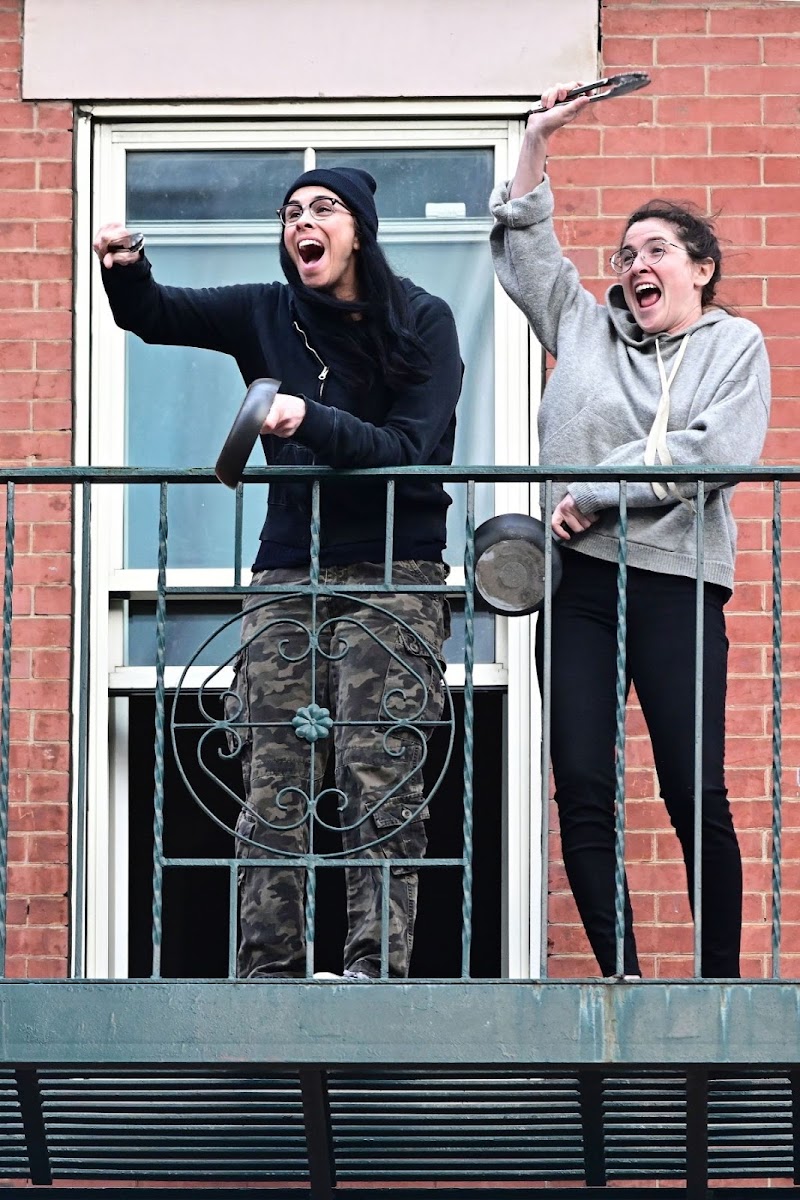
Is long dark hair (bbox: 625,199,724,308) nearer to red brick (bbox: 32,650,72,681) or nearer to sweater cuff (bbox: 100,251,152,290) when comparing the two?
sweater cuff (bbox: 100,251,152,290)

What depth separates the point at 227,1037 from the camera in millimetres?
4832

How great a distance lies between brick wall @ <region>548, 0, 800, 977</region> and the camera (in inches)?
246

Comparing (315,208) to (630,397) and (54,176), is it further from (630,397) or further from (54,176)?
(54,176)

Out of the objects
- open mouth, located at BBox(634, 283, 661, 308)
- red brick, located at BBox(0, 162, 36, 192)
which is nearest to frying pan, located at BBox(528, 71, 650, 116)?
open mouth, located at BBox(634, 283, 661, 308)

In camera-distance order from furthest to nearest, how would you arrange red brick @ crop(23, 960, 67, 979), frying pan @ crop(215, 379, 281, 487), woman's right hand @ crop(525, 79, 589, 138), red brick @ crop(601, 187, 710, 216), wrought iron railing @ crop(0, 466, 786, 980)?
red brick @ crop(601, 187, 710, 216)
red brick @ crop(23, 960, 67, 979)
woman's right hand @ crop(525, 79, 589, 138)
wrought iron railing @ crop(0, 466, 786, 980)
frying pan @ crop(215, 379, 281, 487)

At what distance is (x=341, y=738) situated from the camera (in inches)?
197

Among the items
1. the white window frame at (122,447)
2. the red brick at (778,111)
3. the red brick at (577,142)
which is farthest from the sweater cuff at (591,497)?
the red brick at (778,111)

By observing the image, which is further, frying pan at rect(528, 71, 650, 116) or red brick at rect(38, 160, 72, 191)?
red brick at rect(38, 160, 72, 191)

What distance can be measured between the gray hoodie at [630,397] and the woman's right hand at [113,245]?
849mm

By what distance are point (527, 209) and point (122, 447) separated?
1954 millimetres

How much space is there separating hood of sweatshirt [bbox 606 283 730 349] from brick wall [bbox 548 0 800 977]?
1287mm

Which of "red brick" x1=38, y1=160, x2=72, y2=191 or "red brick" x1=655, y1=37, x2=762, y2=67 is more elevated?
"red brick" x1=655, y1=37, x2=762, y2=67
